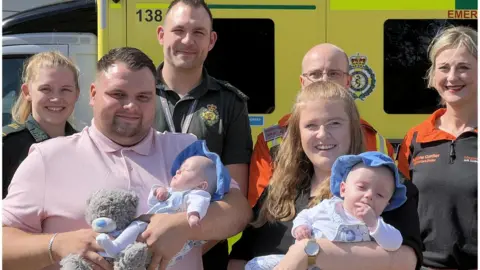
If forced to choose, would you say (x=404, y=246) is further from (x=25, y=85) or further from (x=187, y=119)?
(x=25, y=85)

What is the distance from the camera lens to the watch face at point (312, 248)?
2.52m

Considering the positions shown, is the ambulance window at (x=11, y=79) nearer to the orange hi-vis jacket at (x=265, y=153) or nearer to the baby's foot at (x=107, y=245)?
the orange hi-vis jacket at (x=265, y=153)

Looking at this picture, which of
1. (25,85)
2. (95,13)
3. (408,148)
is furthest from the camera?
(95,13)

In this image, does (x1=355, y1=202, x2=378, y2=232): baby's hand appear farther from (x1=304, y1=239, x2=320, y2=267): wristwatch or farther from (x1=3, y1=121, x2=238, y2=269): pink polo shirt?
(x1=3, y1=121, x2=238, y2=269): pink polo shirt

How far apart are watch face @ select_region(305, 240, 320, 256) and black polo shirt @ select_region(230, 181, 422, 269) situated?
15cm

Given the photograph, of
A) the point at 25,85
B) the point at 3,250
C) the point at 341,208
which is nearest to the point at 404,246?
the point at 341,208

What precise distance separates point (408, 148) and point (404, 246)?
1.17 metres

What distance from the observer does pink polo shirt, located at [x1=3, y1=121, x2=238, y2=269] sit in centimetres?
275

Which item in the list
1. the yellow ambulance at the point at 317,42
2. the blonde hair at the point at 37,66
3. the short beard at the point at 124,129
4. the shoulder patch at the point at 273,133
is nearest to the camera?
the short beard at the point at 124,129

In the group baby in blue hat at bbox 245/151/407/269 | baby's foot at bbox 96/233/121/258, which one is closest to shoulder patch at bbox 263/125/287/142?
baby in blue hat at bbox 245/151/407/269

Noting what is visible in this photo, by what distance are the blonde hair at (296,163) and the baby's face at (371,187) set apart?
0.21 meters

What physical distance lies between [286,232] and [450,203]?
38.9 inches

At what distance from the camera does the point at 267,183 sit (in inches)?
127

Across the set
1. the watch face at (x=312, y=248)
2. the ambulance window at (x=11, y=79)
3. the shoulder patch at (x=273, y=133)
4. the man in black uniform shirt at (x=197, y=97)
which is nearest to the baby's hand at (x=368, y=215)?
the watch face at (x=312, y=248)
